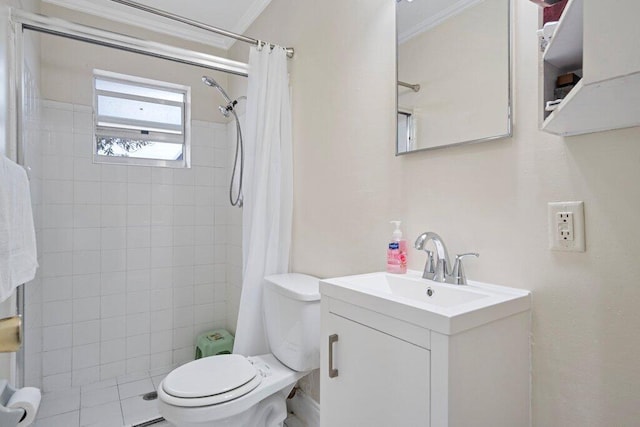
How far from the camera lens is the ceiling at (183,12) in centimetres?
238

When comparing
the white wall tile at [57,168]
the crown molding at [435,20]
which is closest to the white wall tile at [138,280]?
the white wall tile at [57,168]

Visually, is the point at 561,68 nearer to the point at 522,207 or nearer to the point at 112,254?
the point at 522,207

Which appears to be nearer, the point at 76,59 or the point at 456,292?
the point at 456,292

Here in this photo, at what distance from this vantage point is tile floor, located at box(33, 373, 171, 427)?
6.51 feet

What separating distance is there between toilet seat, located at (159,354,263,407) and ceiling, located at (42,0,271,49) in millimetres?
2256

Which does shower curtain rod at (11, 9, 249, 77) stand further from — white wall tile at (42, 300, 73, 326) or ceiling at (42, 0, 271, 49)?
white wall tile at (42, 300, 73, 326)

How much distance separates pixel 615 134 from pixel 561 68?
0.21m

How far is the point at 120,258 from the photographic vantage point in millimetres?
2504

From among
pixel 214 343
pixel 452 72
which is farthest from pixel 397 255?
pixel 214 343

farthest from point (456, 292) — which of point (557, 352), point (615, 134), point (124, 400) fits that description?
point (124, 400)

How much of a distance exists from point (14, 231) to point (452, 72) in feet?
4.65

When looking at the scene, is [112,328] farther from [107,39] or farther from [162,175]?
[107,39]

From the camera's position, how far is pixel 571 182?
92 cm

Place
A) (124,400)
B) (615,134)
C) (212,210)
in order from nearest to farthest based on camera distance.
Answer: (615,134)
(124,400)
(212,210)
